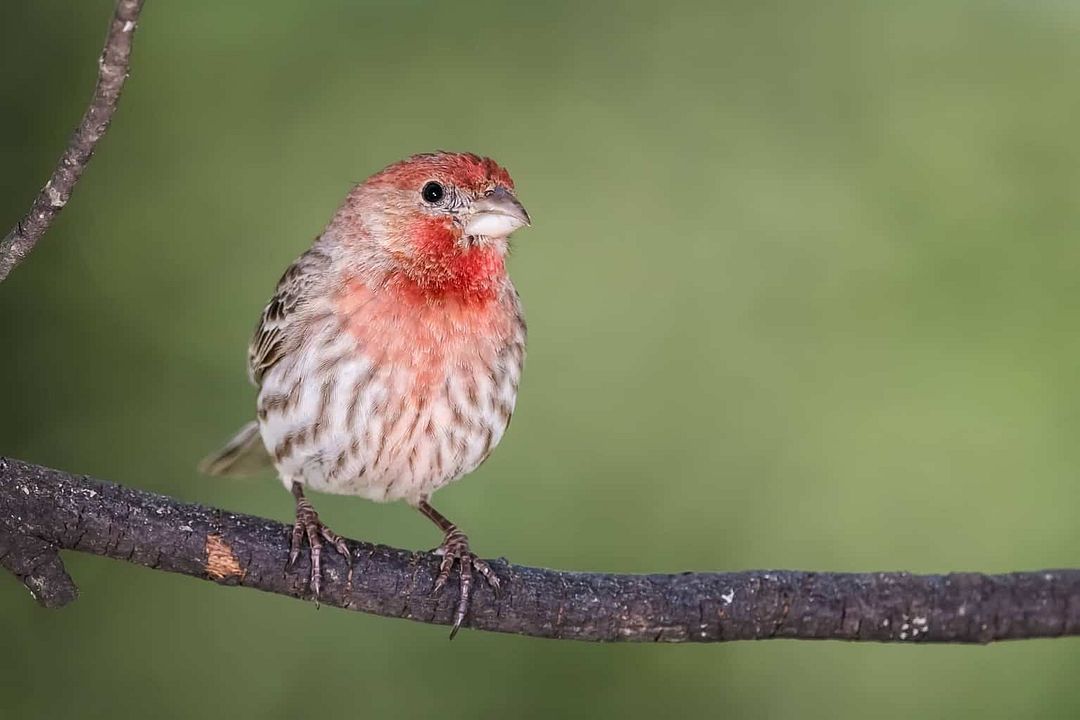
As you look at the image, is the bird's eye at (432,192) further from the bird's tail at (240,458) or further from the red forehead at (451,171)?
the bird's tail at (240,458)

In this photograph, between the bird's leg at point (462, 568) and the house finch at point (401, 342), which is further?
the house finch at point (401, 342)

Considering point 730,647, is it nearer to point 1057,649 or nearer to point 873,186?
point 1057,649

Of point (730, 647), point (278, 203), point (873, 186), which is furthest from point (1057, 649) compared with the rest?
point (278, 203)

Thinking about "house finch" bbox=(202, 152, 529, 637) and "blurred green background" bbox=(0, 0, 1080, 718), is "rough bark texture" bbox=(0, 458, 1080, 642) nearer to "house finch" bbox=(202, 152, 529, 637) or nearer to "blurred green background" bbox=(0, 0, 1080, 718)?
"house finch" bbox=(202, 152, 529, 637)

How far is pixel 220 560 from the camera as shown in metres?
2.89

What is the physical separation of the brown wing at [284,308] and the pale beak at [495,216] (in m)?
0.39

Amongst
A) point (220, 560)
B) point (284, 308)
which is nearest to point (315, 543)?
point (220, 560)

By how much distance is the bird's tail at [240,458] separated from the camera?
13.3ft

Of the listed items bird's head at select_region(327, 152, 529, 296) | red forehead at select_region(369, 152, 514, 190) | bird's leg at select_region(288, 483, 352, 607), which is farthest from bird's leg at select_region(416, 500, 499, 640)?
red forehead at select_region(369, 152, 514, 190)

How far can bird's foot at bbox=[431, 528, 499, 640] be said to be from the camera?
304cm

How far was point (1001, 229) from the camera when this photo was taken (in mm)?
4633

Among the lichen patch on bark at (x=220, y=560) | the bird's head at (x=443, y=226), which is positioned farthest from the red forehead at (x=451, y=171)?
the lichen patch on bark at (x=220, y=560)

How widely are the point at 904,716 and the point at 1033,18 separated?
7.35 feet

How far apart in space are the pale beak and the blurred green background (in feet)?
3.94
